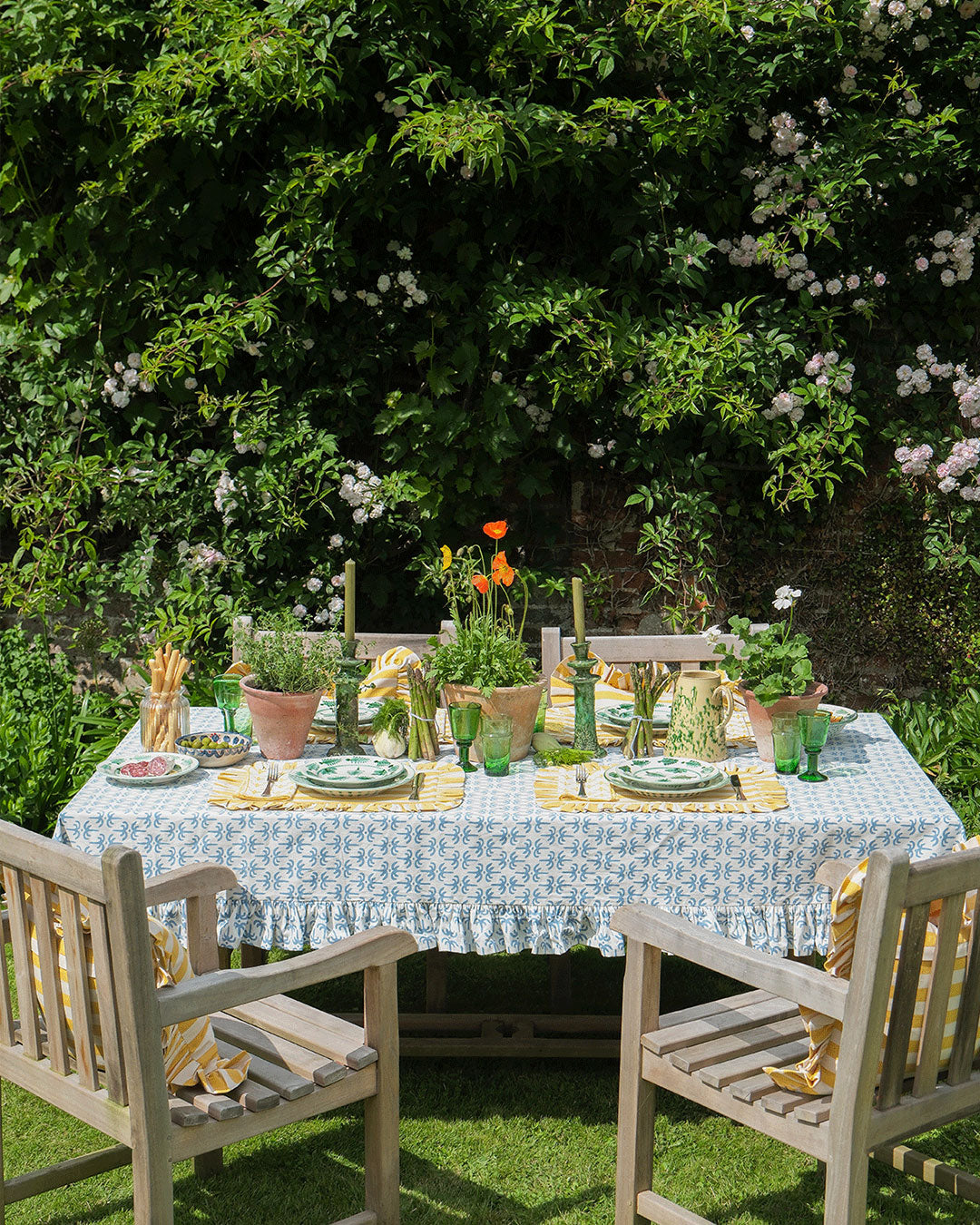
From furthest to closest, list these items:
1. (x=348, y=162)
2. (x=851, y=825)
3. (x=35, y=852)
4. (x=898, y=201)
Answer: (x=898, y=201) → (x=348, y=162) → (x=851, y=825) → (x=35, y=852)

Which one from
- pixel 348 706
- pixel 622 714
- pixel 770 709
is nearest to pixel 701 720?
pixel 770 709

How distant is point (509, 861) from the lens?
2.57 meters

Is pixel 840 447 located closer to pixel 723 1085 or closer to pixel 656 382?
pixel 656 382

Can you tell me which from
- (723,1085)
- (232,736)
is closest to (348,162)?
(232,736)

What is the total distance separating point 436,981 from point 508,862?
2.52ft

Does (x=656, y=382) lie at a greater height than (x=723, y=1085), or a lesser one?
greater

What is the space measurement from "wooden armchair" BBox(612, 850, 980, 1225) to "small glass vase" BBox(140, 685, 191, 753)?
1.23 metres

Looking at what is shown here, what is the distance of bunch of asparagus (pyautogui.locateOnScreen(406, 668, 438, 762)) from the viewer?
9.62ft

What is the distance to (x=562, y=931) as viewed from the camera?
2.60 metres

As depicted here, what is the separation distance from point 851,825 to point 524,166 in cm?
316

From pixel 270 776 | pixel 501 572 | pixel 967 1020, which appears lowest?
pixel 967 1020

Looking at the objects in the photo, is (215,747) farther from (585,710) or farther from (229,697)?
(585,710)

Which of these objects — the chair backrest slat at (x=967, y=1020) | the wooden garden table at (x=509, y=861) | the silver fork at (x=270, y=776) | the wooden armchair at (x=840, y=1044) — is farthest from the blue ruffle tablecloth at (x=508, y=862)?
the chair backrest slat at (x=967, y=1020)

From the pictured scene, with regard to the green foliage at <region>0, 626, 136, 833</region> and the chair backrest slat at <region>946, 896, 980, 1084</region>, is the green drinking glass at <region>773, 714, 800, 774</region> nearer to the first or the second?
the chair backrest slat at <region>946, 896, 980, 1084</region>
